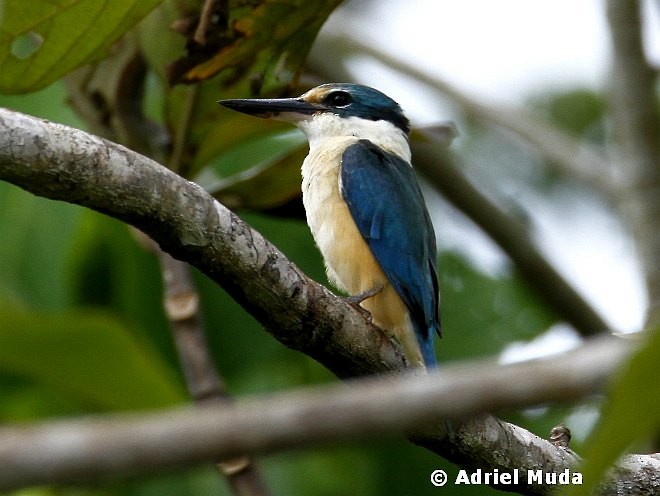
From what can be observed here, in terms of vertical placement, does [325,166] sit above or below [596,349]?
below

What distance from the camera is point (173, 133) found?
153 inches

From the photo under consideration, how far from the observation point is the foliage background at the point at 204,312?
3.75m

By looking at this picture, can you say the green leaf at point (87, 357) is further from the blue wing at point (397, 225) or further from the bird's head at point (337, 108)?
the bird's head at point (337, 108)

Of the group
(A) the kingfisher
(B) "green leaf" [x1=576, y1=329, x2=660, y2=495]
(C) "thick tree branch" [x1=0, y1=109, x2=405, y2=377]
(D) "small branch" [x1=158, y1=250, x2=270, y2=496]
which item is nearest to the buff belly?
(A) the kingfisher

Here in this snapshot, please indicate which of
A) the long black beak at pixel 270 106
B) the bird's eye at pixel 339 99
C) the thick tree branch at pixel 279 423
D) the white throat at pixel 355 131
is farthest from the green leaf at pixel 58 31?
the thick tree branch at pixel 279 423

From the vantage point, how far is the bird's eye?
458 cm

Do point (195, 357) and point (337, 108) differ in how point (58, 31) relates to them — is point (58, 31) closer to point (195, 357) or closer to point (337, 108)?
point (195, 357)

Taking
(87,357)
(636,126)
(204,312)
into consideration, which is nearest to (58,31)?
(87,357)

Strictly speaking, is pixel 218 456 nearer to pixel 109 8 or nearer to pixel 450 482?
pixel 109 8

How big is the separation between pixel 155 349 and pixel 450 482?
1.43 m

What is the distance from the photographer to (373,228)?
392 cm

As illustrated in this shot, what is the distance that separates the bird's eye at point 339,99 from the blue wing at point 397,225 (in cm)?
38

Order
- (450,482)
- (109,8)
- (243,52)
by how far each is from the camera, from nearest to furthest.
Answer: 1. (109,8)
2. (243,52)
3. (450,482)

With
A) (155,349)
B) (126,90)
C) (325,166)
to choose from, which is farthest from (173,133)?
(155,349)
